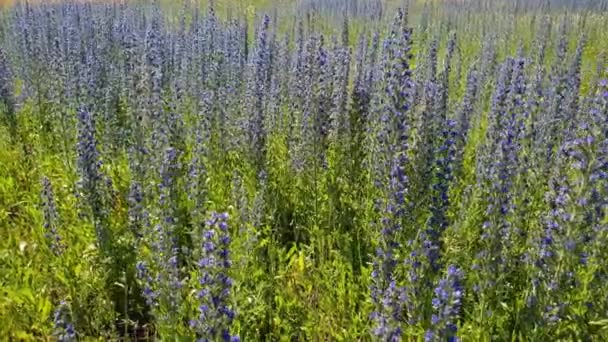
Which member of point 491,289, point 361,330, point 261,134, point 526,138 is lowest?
point 361,330

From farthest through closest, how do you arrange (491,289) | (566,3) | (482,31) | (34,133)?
(566,3) → (482,31) → (34,133) → (491,289)

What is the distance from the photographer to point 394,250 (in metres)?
3.09

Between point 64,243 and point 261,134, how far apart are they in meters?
1.92

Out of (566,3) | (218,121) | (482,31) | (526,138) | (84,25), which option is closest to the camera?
(526,138)

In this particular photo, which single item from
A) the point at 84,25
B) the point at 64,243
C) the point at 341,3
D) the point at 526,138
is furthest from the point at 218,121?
the point at 341,3

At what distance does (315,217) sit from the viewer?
13.9 ft

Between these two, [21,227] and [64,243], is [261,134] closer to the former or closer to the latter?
[64,243]

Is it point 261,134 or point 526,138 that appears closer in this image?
point 526,138

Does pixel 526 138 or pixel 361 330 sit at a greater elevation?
pixel 526 138

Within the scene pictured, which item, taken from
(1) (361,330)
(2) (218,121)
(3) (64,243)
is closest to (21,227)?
(3) (64,243)

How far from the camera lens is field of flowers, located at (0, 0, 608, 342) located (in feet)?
9.30

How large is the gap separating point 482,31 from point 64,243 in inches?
567

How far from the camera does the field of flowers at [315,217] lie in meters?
2.83

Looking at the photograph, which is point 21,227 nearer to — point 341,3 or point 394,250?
point 394,250
